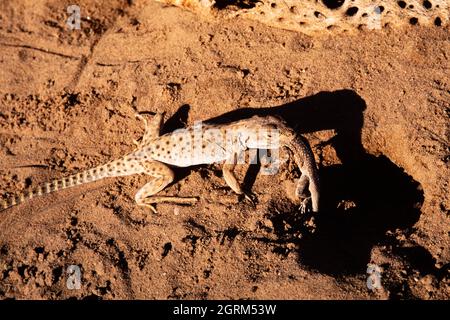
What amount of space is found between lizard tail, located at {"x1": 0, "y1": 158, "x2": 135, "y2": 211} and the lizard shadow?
5.64ft

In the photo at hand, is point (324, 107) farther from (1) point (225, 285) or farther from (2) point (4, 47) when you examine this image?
(2) point (4, 47)

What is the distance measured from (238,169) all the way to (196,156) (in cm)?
68

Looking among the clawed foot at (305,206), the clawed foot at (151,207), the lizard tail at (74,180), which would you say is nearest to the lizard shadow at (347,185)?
the clawed foot at (305,206)

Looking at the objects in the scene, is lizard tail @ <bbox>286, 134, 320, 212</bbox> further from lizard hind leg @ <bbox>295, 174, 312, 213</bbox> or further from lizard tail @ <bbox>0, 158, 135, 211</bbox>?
lizard tail @ <bbox>0, 158, 135, 211</bbox>

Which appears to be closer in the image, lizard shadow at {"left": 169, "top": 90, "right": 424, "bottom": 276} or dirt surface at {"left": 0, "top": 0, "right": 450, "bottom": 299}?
dirt surface at {"left": 0, "top": 0, "right": 450, "bottom": 299}

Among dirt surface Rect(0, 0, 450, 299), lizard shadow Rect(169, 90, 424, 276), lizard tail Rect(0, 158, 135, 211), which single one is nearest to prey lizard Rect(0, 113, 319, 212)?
lizard tail Rect(0, 158, 135, 211)

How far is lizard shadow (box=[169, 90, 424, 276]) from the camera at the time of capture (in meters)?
6.40

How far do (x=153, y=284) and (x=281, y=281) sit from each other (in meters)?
1.69

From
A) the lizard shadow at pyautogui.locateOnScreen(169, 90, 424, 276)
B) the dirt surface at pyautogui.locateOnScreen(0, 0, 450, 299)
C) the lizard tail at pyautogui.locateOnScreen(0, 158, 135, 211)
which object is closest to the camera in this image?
the dirt surface at pyautogui.locateOnScreen(0, 0, 450, 299)

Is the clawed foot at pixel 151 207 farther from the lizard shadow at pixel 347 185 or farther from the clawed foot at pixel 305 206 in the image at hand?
the clawed foot at pixel 305 206

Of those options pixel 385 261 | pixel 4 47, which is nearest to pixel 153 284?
pixel 385 261

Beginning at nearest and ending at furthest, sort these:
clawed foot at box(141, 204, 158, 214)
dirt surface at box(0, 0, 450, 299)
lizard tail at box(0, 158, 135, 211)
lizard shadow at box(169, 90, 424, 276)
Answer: dirt surface at box(0, 0, 450, 299) < lizard shadow at box(169, 90, 424, 276) < clawed foot at box(141, 204, 158, 214) < lizard tail at box(0, 158, 135, 211)

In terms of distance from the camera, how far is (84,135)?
25.2ft

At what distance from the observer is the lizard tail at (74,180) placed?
700 centimetres
